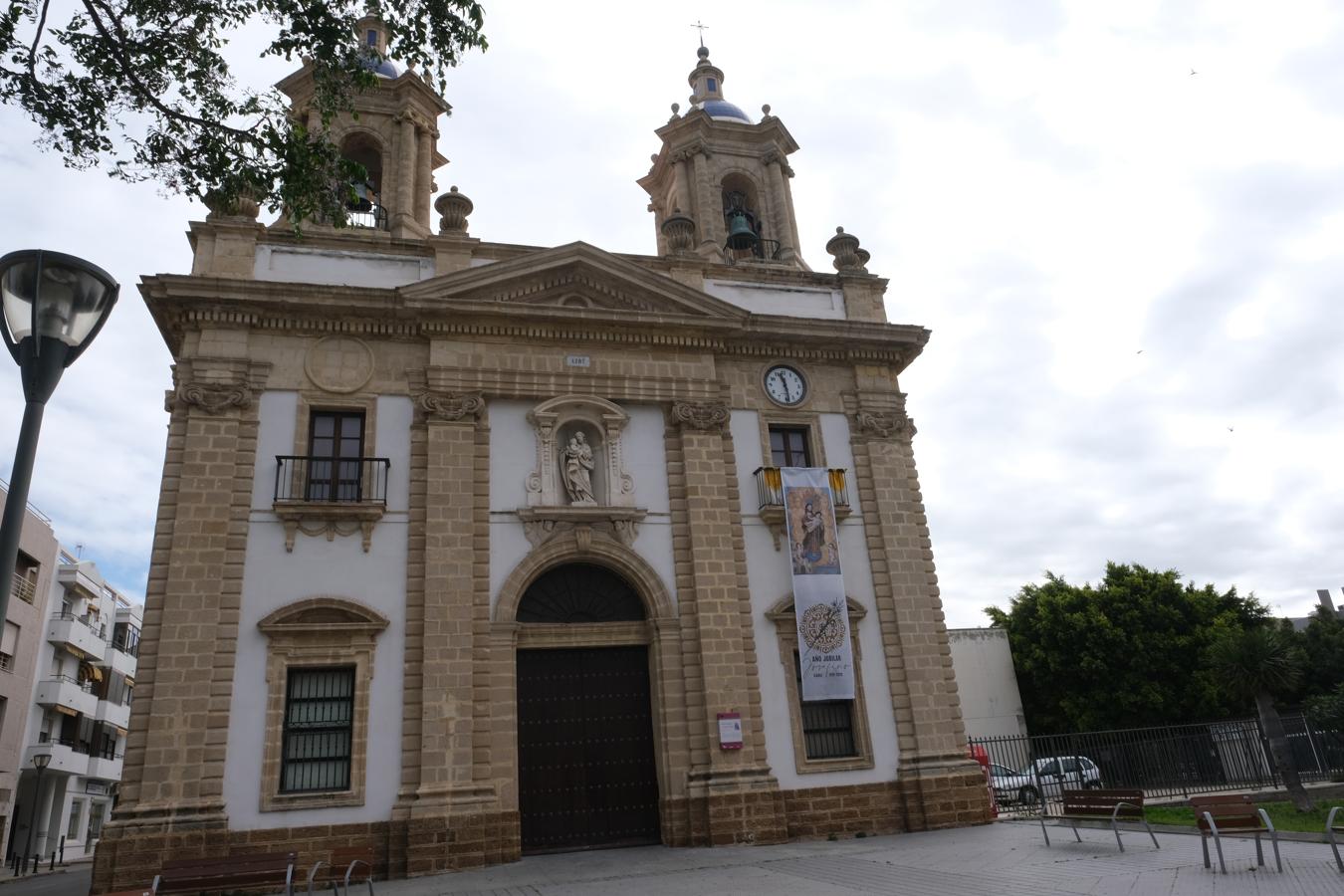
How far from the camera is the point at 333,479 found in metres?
15.6

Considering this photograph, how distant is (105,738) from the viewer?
43.4 m

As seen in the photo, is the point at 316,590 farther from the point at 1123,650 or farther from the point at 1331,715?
the point at 1123,650

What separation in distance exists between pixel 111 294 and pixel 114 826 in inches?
410

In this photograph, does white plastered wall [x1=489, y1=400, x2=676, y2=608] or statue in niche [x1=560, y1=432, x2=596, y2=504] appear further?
statue in niche [x1=560, y1=432, x2=596, y2=504]

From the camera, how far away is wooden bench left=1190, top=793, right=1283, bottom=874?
9438 mm

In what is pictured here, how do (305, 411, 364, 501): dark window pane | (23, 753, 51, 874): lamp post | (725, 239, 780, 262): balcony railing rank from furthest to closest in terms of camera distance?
(23, 753, 51, 874): lamp post
(725, 239, 780, 262): balcony railing
(305, 411, 364, 501): dark window pane

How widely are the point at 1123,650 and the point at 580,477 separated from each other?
82.1 feet

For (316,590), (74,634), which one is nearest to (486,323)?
(316,590)

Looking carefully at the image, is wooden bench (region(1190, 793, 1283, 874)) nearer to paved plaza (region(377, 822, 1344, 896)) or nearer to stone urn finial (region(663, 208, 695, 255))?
paved plaza (region(377, 822, 1344, 896))

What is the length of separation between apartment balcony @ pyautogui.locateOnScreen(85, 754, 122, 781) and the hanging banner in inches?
1512

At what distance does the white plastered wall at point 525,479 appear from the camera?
15.9 m

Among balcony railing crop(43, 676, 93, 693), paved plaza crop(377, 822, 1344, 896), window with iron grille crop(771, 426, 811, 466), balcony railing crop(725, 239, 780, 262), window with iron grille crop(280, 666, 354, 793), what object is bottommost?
paved plaza crop(377, 822, 1344, 896)

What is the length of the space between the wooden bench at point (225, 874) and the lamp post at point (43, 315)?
6.70 meters

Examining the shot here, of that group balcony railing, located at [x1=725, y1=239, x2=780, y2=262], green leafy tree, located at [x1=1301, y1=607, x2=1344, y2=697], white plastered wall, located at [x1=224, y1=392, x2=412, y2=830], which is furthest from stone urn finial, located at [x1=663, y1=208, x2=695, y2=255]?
green leafy tree, located at [x1=1301, y1=607, x2=1344, y2=697]
